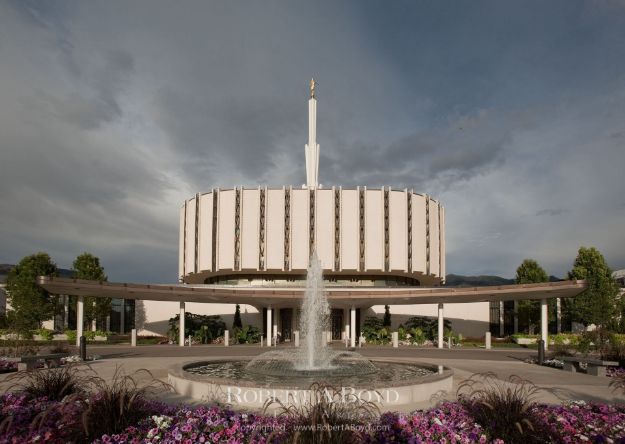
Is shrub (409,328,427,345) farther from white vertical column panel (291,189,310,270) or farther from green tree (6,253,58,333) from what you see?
green tree (6,253,58,333)

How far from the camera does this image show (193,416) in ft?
24.3

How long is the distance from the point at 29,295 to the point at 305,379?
36224 millimetres

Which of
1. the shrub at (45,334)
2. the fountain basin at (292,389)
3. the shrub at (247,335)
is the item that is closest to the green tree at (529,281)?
the shrub at (247,335)

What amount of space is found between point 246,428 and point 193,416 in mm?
917

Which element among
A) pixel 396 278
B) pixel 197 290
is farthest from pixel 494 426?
pixel 396 278

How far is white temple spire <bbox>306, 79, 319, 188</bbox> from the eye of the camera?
51.2 meters

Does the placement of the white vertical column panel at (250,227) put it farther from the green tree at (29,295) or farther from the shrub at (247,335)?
the green tree at (29,295)

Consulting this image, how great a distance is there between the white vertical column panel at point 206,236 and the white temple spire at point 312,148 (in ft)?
33.8

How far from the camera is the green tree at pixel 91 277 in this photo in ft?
139

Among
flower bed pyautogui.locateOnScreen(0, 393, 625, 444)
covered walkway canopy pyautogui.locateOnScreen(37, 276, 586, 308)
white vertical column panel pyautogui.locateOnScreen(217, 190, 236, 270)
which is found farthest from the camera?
white vertical column panel pyautogui.locateOnScreen(217, 190, 236, 270)

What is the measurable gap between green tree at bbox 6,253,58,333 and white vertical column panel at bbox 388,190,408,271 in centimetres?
2993

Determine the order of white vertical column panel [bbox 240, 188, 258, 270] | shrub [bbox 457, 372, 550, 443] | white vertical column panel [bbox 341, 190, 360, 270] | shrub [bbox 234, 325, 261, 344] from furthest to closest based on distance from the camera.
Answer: white vertical column panel [bbox 240, 188, 258, 270]
white vertical column panel [bbox 341, 190, 360, 270]
shrub [bbox 234, 325, 261, 344]
shrub [bbox 457, 372, 550, 443]

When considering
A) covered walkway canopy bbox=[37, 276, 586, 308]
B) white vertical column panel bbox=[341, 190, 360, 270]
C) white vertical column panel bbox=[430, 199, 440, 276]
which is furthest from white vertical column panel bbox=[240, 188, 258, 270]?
white vertical column panel bbox=[430, 199, 440, 276]

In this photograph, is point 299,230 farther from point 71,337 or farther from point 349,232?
point 71,337
